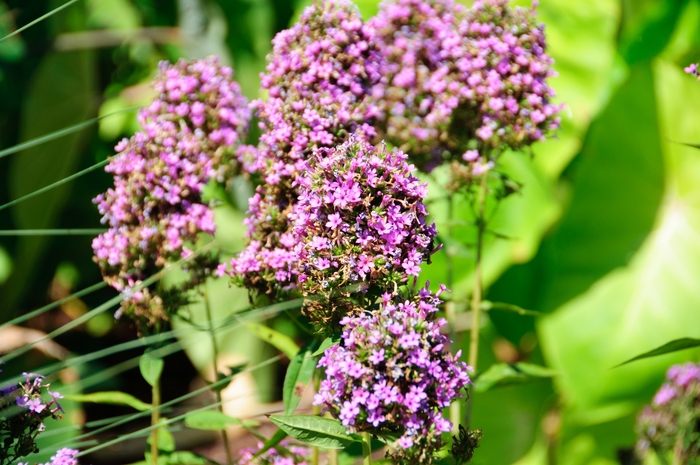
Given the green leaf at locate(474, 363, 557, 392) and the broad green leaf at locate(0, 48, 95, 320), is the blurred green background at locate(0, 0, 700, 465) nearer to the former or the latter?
the broad green leaf at locate(0, 48, 95, 320)

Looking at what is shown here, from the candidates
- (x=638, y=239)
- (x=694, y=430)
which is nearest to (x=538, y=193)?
(x=638, y=239)

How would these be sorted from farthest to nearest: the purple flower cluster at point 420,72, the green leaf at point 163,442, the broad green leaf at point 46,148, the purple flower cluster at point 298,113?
the broad green leaf at point 46,148 < the purple flower cluster at point 420,72 < the green leaf at point 163,442 < the purple flower cluster at point 298,113

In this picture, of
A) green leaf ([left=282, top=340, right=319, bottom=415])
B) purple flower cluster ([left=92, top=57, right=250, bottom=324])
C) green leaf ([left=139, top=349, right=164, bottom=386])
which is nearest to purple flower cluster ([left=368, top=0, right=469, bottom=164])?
purple flower cluster ([left=92, top=57, right=250, bottom=324])

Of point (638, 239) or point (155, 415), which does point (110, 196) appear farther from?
point (638, 239)

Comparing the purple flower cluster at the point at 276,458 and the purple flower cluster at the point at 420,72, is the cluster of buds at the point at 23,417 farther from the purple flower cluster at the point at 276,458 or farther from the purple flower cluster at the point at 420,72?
the purple flower cluster at the point at 420,72

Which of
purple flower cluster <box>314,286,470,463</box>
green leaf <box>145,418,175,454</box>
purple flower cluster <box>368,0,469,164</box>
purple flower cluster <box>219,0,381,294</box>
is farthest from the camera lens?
purple flower cluster <box>368,0,469,164</box>

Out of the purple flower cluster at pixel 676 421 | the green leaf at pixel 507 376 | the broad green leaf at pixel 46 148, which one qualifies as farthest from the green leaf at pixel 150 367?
the broad green leaf at pixel 46 148

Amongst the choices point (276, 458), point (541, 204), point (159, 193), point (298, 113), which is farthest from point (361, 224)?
point (541, 204)
